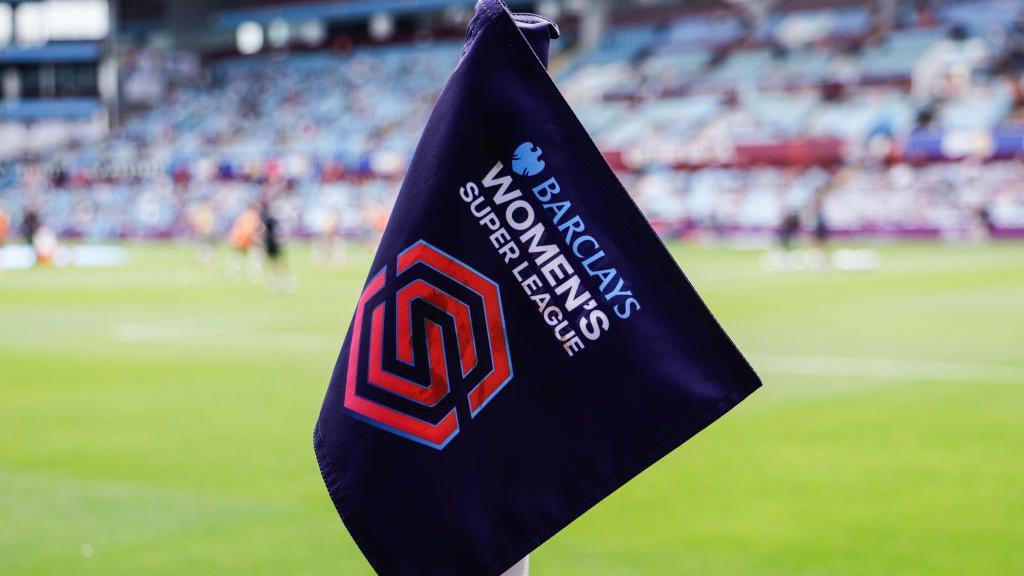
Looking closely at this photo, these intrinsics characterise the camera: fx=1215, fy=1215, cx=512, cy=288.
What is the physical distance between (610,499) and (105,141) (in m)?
76.9

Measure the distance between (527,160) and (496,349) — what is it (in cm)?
43

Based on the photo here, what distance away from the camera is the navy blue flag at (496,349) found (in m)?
2.67

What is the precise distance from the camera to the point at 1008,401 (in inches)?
455

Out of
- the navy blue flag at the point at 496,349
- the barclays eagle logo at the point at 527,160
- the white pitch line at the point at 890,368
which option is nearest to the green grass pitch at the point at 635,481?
the white pitch line at the point at 890,368

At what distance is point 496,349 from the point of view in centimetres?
273

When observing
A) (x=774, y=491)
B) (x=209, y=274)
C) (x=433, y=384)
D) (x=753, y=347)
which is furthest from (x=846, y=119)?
(x=433, y=384)

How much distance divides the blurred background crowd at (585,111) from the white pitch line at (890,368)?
18.7 meters

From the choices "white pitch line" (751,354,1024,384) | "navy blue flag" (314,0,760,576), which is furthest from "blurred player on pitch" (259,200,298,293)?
"navy blue flag" (314,0,760,576)

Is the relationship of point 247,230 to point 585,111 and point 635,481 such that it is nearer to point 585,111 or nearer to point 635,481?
point 635,481

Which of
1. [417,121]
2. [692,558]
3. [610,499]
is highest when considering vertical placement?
[692,558]

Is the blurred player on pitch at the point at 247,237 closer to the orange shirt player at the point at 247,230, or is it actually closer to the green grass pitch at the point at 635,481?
the orange shirt player at the point at 247,230

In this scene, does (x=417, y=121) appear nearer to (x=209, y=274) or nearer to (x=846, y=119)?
(x=846, y=119)

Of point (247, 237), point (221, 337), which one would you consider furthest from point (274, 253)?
point (221, 337)

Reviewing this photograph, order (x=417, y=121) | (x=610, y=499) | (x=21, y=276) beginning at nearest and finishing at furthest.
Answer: (x=610, y=499)
(x=21, y=276)
(x=417, y=121)
